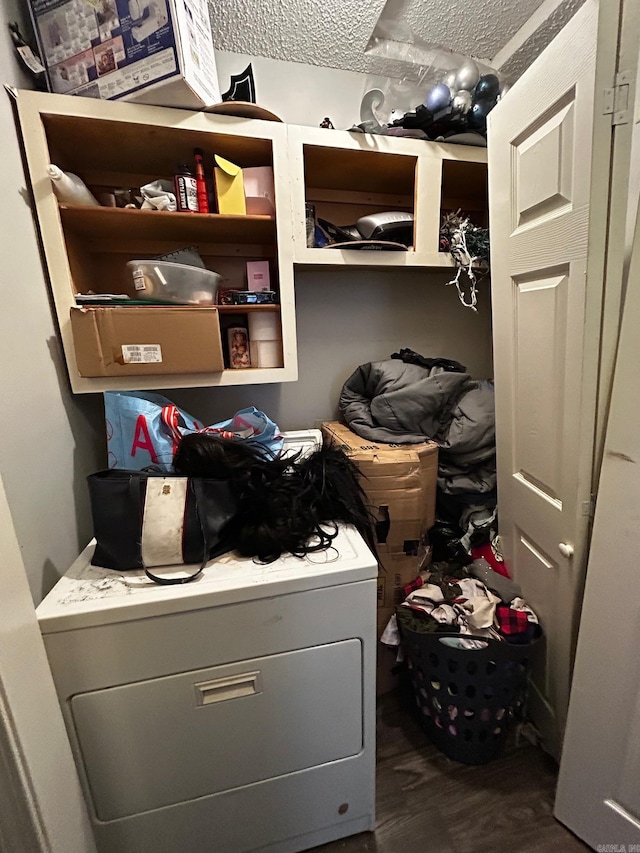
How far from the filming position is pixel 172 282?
1152 millimetres

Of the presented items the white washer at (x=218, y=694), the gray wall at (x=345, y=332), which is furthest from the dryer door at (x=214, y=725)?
the gray wall at (x=345, y=332)

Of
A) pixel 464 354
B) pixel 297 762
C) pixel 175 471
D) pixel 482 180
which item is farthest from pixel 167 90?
pixel 297 762

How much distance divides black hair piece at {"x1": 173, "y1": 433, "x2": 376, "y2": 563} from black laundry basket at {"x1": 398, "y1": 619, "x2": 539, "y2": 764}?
51 cm

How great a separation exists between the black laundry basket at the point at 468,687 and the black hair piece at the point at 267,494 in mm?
508

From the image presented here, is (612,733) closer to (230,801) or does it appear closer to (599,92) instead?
(230,801)

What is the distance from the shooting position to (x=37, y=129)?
0.97 meters

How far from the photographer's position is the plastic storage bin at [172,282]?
1.12 m

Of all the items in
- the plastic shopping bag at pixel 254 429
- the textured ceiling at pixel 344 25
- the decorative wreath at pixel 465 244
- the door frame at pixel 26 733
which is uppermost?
the textured ceiling at pixel 344 25

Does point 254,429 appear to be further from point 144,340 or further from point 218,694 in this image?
point 218,694

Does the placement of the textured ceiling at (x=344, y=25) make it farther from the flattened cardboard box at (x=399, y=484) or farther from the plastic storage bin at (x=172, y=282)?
the flattened cardboard box at (x=399, y=484)

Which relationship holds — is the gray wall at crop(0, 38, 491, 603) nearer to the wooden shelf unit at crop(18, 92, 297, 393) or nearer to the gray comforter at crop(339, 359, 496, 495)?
the wooden shelf unit at crop(18, 92, 297, 393)

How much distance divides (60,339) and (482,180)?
1.64 meters

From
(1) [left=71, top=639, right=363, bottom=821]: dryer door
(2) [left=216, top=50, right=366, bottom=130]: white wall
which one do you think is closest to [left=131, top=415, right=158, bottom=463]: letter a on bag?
(1) [left=71, top=639, right=363, bottom=821]: dryer door

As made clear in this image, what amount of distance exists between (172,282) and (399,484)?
0.96 m
